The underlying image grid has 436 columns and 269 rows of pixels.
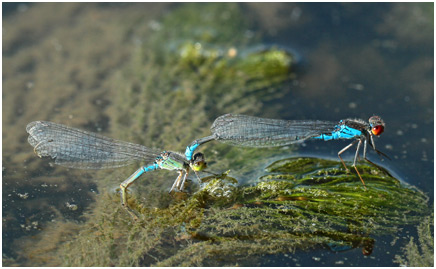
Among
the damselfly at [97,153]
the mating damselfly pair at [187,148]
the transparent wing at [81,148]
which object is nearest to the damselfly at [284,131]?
the mating damselfly pair at [187,148]

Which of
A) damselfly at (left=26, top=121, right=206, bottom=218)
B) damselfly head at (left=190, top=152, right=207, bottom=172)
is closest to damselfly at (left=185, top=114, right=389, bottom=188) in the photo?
damselfly head at (left=190, top=152, right=207, bottom=172)

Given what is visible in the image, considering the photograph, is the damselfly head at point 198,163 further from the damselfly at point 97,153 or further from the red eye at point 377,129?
the red eye at point 377,129

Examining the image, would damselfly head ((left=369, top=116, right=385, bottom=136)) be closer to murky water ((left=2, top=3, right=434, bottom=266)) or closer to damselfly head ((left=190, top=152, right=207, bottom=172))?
murky water ((left=2, top=3, right=434, bottom=266))

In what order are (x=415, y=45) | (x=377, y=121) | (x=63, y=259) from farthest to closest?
(x=415, y=45) → (x=377, y=121) → (x=63, y=259)

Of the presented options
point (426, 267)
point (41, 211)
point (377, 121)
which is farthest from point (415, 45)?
point (41, 211)

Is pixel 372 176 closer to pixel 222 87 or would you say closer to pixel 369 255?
pixel 369 255

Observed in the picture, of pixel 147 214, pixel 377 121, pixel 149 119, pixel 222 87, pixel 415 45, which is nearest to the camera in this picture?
pixel 147 214

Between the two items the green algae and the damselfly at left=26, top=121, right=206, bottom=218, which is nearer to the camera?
the green algae
